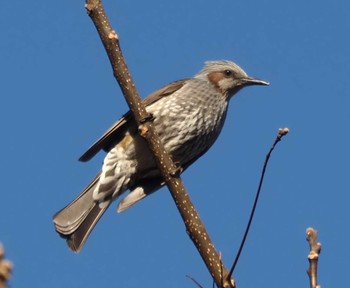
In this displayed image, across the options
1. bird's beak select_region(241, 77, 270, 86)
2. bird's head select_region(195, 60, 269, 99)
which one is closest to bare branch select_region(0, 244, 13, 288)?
bird's head select_region(195, 60, 269, 99)

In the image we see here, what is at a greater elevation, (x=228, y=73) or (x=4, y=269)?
(x=228, y=73)

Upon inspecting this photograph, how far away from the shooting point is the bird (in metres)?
5.00

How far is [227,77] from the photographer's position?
5.94 m

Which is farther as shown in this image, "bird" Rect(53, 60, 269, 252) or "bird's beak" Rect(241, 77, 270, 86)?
"bird's beak" Rect(241, 77, 270, 86)

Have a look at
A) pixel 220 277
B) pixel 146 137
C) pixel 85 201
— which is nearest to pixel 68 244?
pixel 85 201

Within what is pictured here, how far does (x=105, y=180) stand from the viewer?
514 centimetres

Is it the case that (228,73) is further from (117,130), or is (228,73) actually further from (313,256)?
(313,256)

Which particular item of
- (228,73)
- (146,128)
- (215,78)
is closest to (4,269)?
(146,128)

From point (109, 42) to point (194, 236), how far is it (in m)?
1.03

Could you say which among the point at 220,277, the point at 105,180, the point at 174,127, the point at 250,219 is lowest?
the point at 220,277

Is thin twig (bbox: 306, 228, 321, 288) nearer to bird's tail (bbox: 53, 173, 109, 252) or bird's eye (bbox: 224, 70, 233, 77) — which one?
bird's tail (bbox: 53, 173, 109, 252)

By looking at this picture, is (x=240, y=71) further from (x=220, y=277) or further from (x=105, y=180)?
(x=220, y=277)

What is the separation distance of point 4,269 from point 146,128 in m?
2.35

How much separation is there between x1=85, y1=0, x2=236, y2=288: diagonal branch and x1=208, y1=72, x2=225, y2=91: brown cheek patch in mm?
2870
